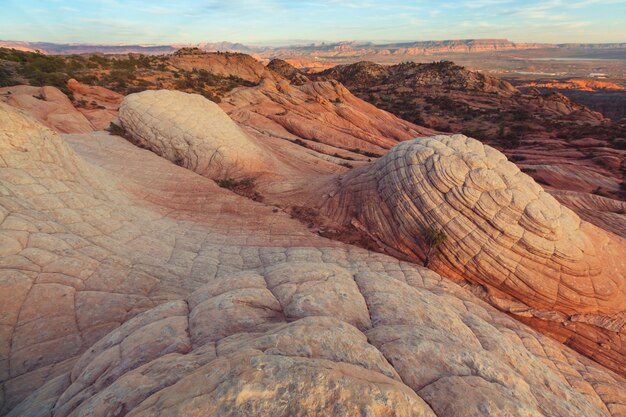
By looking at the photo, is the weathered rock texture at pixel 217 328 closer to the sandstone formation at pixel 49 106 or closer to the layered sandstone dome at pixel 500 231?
the layered sandstone dome at pixel 500 231

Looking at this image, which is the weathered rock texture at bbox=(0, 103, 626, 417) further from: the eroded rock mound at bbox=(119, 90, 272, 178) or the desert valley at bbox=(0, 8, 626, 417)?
the eroded rock mound at bbox=(119, 90, 272, 178)

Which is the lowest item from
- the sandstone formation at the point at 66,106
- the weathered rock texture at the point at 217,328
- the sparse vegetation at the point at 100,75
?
the weathered rock texture at the point at 217,328

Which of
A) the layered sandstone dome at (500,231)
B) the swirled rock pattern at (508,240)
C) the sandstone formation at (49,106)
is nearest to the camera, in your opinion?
the swirled rock pattern at (508,240)

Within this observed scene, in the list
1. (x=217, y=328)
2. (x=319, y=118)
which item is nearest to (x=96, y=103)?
(x=319, y=118)

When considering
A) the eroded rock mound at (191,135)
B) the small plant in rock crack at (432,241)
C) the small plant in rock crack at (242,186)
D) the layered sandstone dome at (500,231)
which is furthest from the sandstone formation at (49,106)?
the small plant in rock crack at (432,241)

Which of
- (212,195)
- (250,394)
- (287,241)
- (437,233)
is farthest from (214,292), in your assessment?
(212,195)

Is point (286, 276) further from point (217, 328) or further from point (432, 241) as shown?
point (432, 241)

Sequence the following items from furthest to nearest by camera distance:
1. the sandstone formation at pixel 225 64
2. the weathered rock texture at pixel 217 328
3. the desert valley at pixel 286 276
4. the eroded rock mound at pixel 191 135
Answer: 1. the sandstone formation at pixel 225 64
2. the eroded rock mound at pixel 191 135
3. the desert valley at pixel 286 276
4. the weathered rock texture at pixel 217 328
